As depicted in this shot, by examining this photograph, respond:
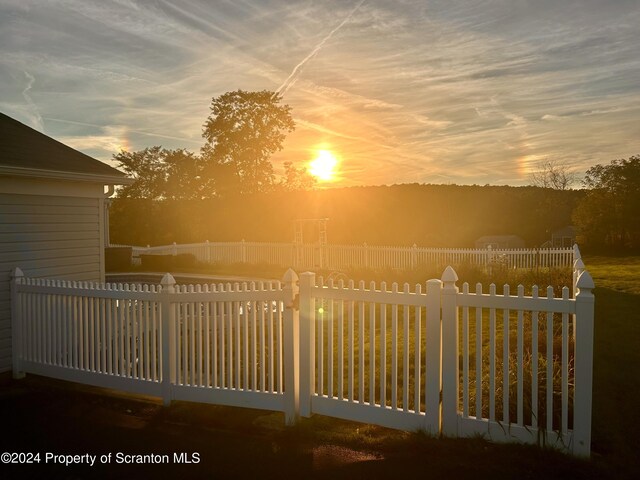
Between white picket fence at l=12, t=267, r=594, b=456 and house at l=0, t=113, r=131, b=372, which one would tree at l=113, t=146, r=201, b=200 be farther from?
white picket fence at l=12, t=267, r=594, b=456

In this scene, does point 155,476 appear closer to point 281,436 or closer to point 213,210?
point 281,436

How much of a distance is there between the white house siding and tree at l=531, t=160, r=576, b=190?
5307 centimetres

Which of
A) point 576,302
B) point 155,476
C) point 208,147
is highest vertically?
point 208,147

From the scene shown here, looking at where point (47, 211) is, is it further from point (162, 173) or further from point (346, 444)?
point (162, 173)

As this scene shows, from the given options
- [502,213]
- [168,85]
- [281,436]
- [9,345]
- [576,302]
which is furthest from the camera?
[502,213]

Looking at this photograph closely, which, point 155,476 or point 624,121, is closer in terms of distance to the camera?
point 155,476

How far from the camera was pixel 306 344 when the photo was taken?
588 centimetres

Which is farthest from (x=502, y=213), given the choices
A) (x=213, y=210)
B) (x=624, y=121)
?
(x=624, y=121)

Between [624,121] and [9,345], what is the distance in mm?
17048

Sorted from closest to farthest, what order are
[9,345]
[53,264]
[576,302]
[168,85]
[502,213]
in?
[576,302] < [9,345] < [53,264] < [168,85] < [502,213]

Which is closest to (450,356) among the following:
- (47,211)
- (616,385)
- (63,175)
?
(616,385)

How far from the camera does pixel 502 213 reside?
47.6 m

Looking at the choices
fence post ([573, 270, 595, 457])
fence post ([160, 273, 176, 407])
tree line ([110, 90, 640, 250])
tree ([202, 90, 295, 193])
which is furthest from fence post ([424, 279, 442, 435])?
tree ([202, 90, 295, 193])

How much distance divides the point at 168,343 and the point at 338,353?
7.05 ft
